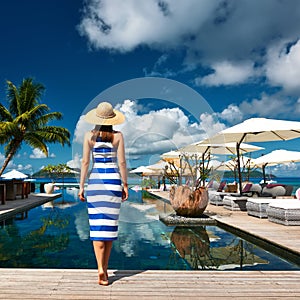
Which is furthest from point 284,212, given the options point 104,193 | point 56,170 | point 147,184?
point 147,184

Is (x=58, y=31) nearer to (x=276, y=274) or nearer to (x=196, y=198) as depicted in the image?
(x=196, y=198)

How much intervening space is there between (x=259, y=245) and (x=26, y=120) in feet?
50.0

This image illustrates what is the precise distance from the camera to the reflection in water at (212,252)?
430 centimetres

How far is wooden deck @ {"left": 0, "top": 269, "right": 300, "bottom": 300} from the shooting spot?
2.72 meters

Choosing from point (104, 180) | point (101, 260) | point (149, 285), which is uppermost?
point (104, 180)

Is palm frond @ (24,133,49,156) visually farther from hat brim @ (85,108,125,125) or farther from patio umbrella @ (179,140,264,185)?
hat brim @ (85,108,125,125)

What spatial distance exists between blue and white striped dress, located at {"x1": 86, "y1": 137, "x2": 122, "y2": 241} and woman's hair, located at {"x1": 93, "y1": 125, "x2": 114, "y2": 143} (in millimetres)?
46

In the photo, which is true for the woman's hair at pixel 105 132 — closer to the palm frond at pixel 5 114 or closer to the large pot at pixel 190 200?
the large pot at pixel 190 200

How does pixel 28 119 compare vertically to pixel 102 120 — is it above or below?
above

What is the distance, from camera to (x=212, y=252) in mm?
4988

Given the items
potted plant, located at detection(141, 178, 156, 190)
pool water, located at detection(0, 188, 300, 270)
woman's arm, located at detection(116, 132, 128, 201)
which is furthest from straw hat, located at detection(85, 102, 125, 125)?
potted plant, located at detection(141, 178, 156, 190)

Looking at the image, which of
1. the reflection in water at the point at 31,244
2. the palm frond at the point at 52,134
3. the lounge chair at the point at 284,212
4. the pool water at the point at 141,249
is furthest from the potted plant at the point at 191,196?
the palm frond at the point at 52,134

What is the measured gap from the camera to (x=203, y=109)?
645 centimetres

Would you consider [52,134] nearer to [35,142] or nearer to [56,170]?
[35,142]
